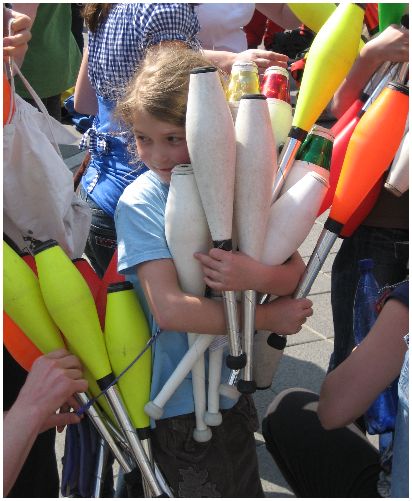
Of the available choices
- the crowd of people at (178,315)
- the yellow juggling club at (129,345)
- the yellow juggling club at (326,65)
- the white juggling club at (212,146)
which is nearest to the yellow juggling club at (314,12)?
the crowd of people at (178,315)

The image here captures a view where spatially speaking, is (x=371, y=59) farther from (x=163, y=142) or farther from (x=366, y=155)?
(x=163, y=142)

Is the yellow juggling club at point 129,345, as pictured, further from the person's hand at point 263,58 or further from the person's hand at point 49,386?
the person's hand at point 263,58

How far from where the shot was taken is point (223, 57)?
192cm

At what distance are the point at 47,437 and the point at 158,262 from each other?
64 centimetres

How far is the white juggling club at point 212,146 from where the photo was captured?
1.32 metres

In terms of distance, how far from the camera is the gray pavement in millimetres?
2408

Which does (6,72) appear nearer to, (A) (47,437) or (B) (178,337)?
(B) (178,337)

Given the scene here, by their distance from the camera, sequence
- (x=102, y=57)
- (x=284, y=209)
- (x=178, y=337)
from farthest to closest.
A: (x=102, y=57) < (x=178, y=337) < (x=284, y=209)

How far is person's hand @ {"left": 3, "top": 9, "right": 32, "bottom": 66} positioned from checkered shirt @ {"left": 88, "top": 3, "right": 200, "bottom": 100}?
31 centimetres

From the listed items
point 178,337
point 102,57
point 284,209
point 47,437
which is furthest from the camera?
point 102,57

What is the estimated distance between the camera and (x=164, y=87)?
147cm

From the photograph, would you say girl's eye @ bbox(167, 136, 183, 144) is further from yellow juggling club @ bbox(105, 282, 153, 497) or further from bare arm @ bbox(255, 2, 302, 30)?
bare arm @ bbox(255, 2, 302, 30)

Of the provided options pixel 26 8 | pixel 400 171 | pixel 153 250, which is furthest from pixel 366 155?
pixel 26 8

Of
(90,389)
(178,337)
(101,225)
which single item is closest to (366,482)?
(178,337)
